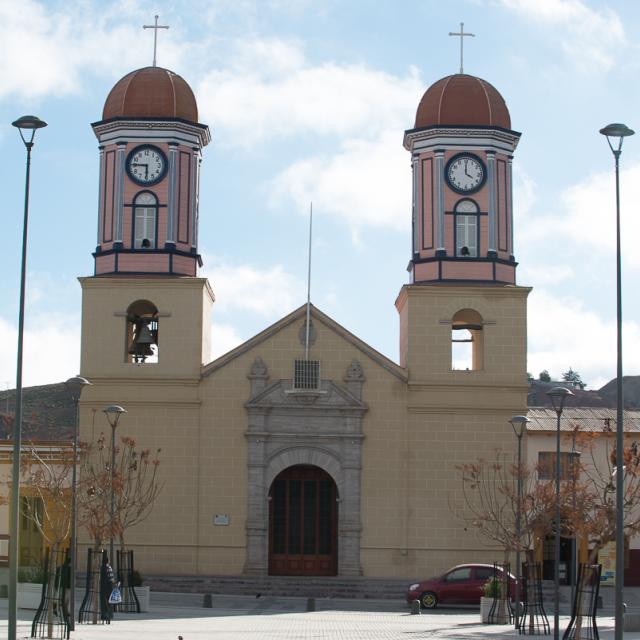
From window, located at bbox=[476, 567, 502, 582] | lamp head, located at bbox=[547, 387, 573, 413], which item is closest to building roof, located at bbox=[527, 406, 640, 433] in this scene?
window, located at bbox=[476, 567, 502, 582]

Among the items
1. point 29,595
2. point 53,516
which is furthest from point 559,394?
point 29,595

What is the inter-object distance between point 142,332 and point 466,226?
11.8 meters

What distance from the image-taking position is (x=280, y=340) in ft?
155

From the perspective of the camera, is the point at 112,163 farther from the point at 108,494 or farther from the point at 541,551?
the point at 541,551

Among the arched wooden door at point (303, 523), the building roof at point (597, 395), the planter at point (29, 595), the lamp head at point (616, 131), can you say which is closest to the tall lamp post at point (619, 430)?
the lamp head at point (616, 131)

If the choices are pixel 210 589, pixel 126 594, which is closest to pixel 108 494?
pixel 126 594

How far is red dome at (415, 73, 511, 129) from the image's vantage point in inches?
1870

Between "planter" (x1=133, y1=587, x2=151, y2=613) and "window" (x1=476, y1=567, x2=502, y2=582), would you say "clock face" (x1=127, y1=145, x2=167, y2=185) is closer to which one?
"planter" (x1=133, y1=587, x2=151, y2=613)

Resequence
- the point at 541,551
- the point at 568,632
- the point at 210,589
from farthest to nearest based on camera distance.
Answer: the point at 541,551, the point at 210,589, the point at 568,632

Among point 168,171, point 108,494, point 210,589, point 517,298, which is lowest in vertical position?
point 210,589

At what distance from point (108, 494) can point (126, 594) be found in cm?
300

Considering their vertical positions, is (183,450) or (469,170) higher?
(469,170)

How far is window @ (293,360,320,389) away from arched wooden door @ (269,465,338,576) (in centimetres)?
287

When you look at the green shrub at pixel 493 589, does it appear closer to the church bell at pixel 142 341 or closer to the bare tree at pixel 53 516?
the bare tree at pixel 53 516
